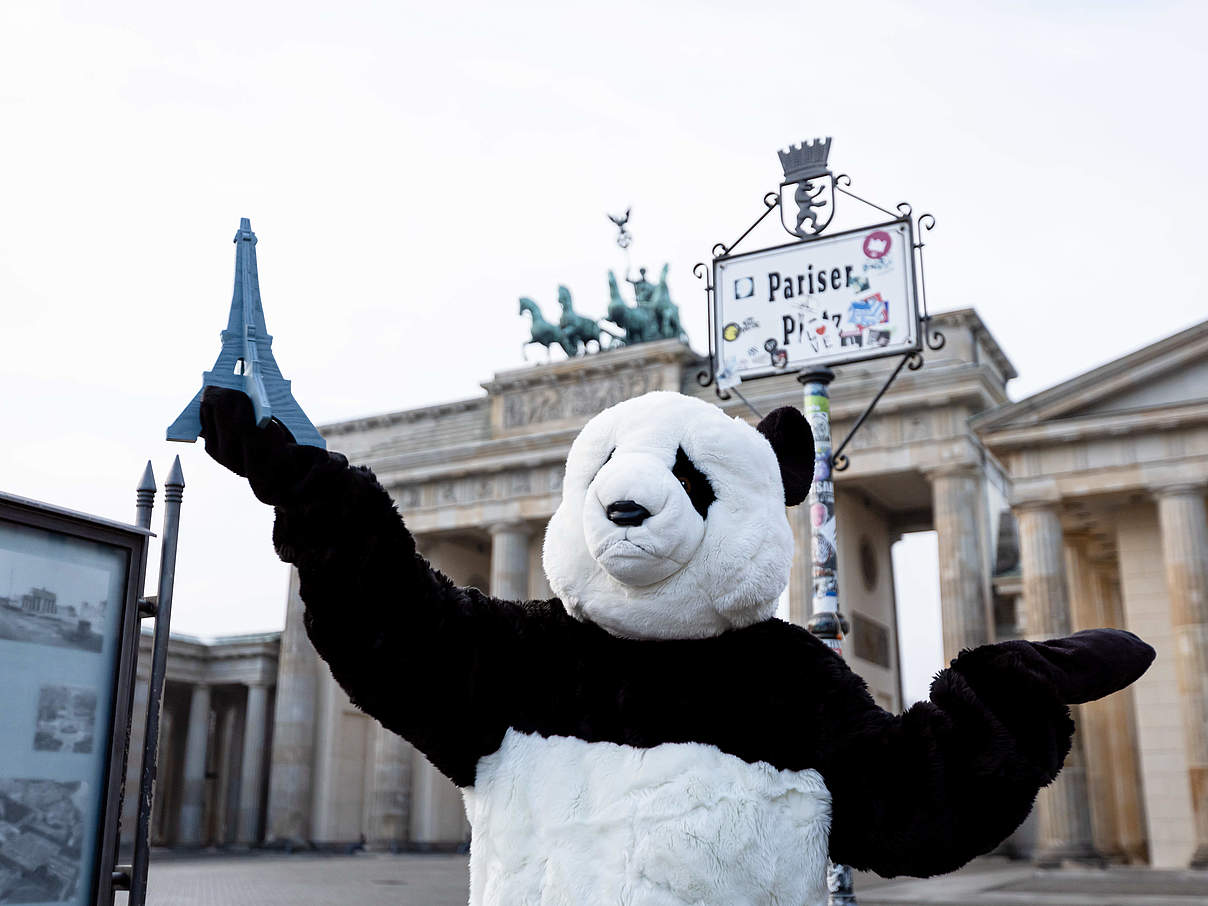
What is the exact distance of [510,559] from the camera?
101ft

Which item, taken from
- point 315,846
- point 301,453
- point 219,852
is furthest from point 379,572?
point 219,852

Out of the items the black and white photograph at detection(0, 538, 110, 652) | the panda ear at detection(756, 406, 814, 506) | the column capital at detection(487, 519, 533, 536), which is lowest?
the black and white photograph at detection(0, 538, 110, 652)

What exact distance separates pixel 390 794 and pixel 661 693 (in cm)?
3075

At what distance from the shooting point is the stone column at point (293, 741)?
3269cm

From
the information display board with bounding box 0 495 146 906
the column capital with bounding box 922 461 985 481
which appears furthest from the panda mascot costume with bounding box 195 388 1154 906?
the column capital with bounding box 922 461 985 481

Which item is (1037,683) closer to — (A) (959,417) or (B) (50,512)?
(B) (50,512)

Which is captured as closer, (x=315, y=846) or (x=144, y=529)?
(x=144, y=529)

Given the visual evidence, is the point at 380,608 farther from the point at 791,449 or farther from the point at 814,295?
the point at 814,295

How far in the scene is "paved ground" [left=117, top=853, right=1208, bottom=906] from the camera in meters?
15.0

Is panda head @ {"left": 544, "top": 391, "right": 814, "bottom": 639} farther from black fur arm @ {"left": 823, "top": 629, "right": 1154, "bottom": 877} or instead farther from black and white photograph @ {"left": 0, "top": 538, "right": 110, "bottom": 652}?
black and white photograph @ {"left": 0, "top": 538, "right": 110, "bottom": 652}

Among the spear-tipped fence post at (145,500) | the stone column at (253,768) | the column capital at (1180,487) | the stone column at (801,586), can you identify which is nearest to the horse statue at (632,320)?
the stone column at (801,586)

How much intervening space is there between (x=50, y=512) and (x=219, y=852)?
114ft

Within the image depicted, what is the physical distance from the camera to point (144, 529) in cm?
306

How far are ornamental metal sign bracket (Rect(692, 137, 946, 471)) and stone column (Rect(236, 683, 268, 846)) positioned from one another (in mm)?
31563
